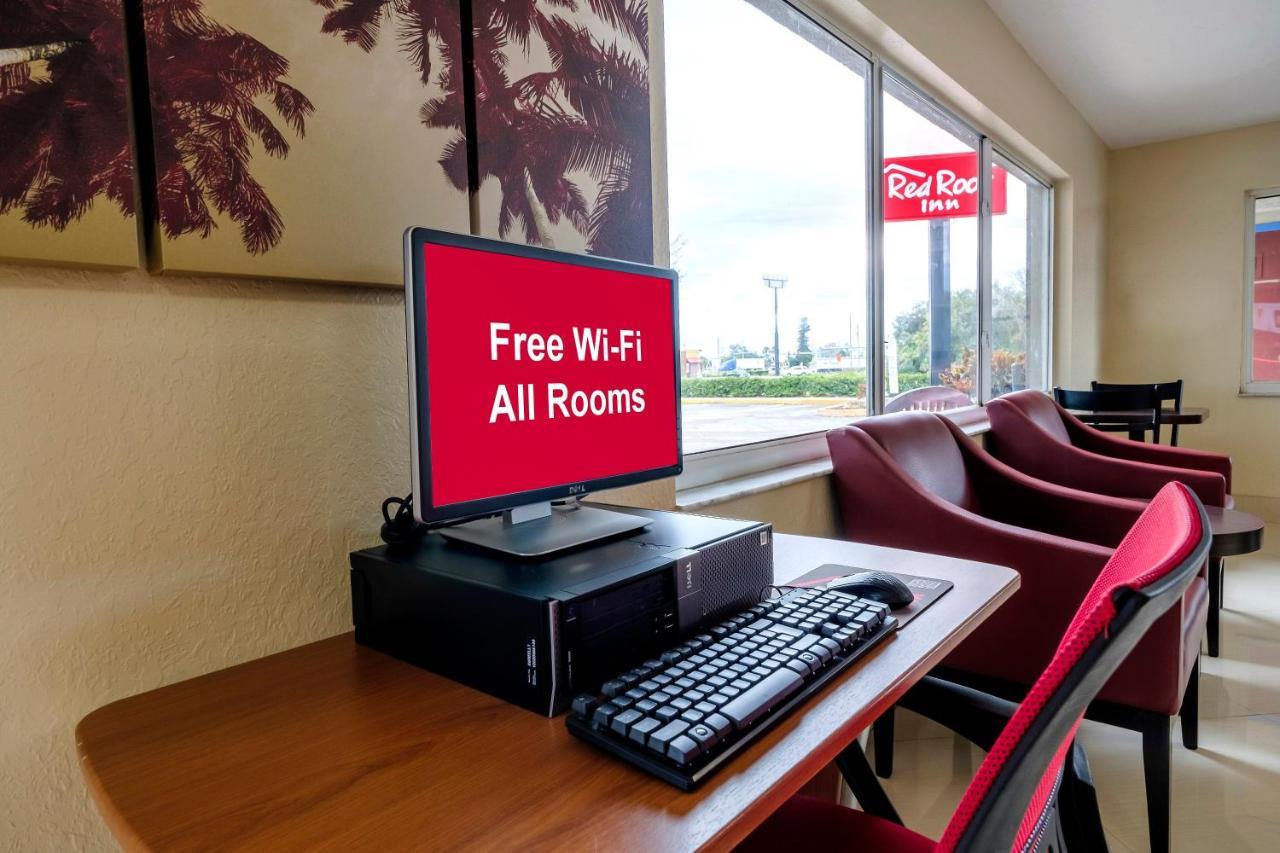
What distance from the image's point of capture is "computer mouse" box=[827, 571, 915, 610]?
3.23 ft

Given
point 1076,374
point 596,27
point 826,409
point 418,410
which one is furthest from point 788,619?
point 1076,374

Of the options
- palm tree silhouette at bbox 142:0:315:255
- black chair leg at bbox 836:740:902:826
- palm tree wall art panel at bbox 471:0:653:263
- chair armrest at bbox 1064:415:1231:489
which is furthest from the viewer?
chair armrest at bbox 1064:415:1231:489

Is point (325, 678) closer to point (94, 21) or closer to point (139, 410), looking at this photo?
point (139, 410)

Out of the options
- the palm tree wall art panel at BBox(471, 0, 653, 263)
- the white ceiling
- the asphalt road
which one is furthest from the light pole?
the white ceiling

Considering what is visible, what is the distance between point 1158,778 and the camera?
1.53 metres

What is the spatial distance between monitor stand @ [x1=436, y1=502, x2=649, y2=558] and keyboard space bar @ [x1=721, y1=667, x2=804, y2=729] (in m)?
0.30

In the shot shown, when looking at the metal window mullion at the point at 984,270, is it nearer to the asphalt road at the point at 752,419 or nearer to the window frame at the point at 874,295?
the window frame at the point at 874,295

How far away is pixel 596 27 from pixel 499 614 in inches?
44.1

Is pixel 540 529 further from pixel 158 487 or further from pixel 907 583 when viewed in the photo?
pixel 907 583

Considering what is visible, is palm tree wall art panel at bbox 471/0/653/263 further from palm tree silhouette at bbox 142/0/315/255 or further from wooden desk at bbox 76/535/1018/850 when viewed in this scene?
wooden desk at bbox 76/535/1018/850

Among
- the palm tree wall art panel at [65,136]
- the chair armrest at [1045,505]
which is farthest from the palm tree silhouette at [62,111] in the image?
the chair armrest at [1045,505]

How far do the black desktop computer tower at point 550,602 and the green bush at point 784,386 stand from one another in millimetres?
944

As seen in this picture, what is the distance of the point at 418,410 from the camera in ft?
2.63

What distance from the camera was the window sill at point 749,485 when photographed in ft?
5.92
